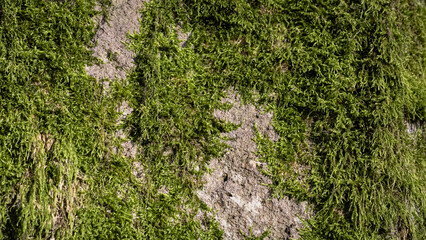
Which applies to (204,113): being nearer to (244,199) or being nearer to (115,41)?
(244,199)

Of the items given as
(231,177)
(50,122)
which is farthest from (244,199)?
(50,122)

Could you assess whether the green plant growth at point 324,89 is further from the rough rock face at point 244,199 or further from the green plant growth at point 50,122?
the green plant growth at point 50,122

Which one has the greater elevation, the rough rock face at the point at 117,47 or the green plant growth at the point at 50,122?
the rough rock face at the point at 117,47

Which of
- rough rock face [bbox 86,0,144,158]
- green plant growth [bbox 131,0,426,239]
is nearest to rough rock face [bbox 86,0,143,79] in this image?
rough rock face [bbox 86,0,144,158]

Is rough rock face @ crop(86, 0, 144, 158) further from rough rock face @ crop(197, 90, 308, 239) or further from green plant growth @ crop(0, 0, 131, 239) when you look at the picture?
rough rock face @ crop(197, 90, 308, 239)

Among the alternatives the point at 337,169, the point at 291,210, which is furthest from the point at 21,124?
the point at 337,169

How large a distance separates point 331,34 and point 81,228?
5.80 ft

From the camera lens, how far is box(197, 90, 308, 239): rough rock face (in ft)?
5.89

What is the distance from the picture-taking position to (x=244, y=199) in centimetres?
181

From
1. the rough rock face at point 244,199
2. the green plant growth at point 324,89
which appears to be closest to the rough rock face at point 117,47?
the green plant growth at point 324,89

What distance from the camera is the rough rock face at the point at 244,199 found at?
180cm

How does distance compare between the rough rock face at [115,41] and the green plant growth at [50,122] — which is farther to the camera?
the rough rock face at [115,41]

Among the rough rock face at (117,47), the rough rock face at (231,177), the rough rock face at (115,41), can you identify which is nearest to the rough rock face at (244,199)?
the rough rock face at (231,177)

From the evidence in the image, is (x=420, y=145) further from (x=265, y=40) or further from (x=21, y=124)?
(x=21, y=124)
